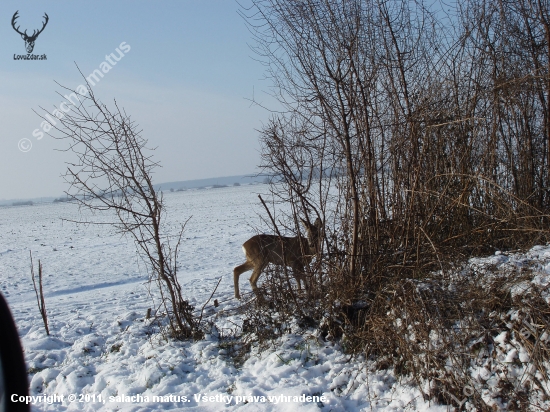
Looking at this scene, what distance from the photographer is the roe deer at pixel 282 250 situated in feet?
18.8

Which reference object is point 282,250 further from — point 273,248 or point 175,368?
point 175,368

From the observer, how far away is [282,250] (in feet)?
18.8

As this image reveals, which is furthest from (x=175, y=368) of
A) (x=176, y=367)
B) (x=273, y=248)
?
(x=273, y=248)

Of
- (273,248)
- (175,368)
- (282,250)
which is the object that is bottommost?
(175,368)

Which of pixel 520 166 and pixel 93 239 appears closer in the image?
pixel 520 166

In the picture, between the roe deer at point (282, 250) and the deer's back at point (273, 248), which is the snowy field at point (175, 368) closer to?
the roe deer at point (282, 250)

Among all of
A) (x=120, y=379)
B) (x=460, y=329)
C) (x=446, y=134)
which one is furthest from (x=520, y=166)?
(x=120, y=379)

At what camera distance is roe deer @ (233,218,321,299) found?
572 centimetres

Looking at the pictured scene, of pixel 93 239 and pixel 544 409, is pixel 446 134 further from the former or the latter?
pixel 93 239

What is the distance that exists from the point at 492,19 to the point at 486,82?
123 centimetres

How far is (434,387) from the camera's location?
12.2 feet

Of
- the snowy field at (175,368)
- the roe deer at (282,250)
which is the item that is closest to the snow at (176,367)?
the snowy field at (175,368)

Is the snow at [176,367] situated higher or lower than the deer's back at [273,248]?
lower

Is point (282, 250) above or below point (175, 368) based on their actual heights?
above
